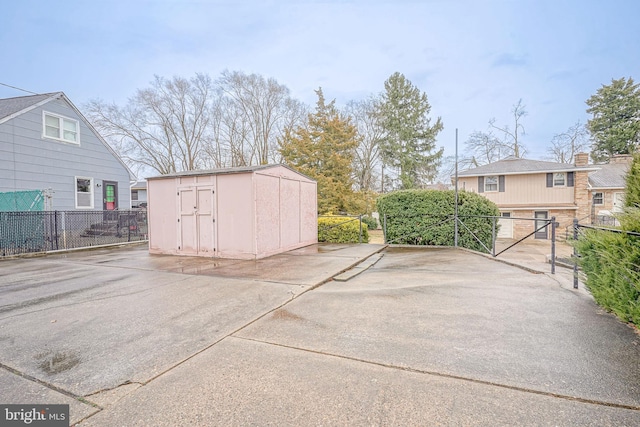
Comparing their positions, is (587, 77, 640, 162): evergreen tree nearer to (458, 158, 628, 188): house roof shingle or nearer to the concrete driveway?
(458, 158, 628, 188): house roof shingle

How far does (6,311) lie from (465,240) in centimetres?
1088

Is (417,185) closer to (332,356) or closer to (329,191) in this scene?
(329,191)

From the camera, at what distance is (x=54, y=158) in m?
11.9

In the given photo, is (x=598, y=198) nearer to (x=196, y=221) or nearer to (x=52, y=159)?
(x=196, y=221)

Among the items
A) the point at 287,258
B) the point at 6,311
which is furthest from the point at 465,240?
the point at 6,311

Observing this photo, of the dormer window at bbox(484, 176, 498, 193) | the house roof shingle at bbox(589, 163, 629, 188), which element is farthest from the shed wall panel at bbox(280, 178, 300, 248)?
the house roof shingle at bbox(589, 163, 629, 188)

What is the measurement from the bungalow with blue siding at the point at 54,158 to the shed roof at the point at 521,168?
821 inches

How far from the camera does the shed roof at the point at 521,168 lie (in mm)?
18312

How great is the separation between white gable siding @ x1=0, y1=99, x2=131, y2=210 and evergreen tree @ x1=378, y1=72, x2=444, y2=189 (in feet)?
66.1

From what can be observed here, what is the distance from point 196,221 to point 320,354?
664 centimetres

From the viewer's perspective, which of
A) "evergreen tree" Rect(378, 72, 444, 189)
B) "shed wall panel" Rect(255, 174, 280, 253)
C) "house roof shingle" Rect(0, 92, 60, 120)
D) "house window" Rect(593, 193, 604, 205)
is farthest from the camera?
"evergreen tree" Rect(378, 72, 444, 189)

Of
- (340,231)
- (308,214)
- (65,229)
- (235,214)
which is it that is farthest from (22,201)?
(340,231)

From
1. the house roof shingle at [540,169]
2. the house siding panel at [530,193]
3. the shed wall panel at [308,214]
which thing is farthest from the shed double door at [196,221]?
the house roof shingle at [540,169]

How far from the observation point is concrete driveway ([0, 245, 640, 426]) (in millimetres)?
1834
